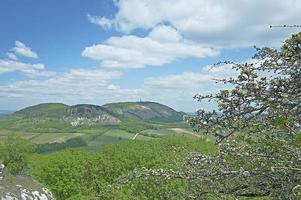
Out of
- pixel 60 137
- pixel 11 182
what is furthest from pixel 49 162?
pixel 60 137

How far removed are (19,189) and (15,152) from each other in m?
35.8

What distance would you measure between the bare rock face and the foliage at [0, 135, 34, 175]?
31811 millimetres

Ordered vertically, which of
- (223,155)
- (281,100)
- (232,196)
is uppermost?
(281,100)

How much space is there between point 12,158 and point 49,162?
26.0 feet

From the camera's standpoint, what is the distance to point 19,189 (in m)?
23.2

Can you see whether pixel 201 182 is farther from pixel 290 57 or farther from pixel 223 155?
pixel 290 57

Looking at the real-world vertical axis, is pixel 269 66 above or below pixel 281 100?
above

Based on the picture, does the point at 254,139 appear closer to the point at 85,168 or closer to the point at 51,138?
the point at 85,168

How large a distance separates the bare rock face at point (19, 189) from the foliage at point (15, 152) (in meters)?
31.8

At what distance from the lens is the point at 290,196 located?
4930mm

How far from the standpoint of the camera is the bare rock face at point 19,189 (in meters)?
22.4

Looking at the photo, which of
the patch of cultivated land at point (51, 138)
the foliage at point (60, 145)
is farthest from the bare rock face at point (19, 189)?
the patch of cultivated land at point (51, 138)

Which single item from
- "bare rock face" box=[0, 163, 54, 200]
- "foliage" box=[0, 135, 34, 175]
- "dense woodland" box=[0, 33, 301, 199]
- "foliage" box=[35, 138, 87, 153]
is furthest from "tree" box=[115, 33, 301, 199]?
"foliage" box=[35, 138, 87, 153]

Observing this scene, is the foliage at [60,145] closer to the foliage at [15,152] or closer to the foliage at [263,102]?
the foliage at [15,152]
